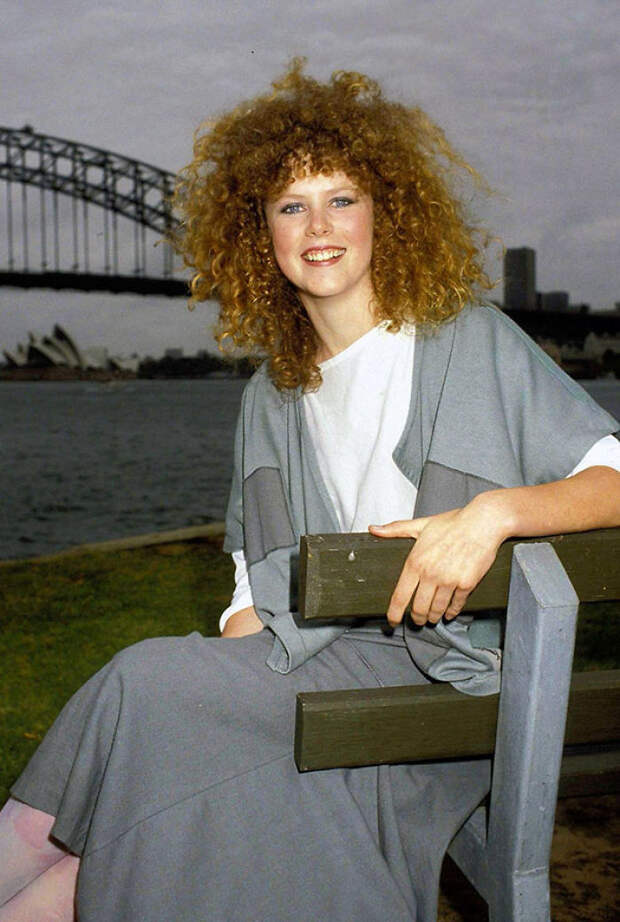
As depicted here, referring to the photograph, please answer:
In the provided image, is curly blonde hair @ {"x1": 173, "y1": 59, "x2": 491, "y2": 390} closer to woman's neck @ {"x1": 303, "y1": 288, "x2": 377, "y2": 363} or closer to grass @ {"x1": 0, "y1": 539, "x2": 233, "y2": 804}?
woman's neck @ {"x1": 303, "y1": 288, "x2": 377, "y2": 363}

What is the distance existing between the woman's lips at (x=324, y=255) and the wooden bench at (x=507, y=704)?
2.37 ft

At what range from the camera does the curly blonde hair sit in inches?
70.9

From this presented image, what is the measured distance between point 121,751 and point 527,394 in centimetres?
76

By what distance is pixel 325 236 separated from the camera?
5.75ft

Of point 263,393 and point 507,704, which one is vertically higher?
point 263,393

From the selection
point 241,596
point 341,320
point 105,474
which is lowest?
point 105,474

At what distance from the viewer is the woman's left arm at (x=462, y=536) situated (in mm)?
1218

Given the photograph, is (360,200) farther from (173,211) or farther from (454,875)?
(454,875)

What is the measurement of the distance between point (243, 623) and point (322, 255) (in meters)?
0.67

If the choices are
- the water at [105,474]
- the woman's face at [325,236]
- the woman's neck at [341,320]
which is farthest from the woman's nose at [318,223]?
the water at [105,474]

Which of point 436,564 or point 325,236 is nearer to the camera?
point 436,564

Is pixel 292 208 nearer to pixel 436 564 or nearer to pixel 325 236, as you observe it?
pixel 325 236

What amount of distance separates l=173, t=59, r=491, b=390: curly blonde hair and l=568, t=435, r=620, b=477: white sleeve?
39 centimetres

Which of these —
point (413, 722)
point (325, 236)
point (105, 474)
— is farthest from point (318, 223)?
point (105, 474)
